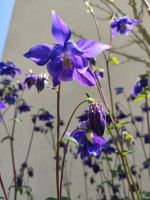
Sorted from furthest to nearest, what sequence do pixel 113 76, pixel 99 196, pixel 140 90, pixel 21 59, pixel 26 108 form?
pixel 21 59 → pixel 113 76 → pixel 99 196 → pixel 26 108 → pixel 140 90

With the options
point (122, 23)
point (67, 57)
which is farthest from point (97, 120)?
point (122, 23)

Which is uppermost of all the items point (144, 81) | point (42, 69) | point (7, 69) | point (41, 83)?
point (42, 69)

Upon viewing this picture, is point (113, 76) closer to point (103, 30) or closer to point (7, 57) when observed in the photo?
point (103, 30)

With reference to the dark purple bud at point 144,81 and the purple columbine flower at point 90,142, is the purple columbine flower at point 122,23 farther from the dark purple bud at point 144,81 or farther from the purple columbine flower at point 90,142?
the purple columbine flower at point 90,142

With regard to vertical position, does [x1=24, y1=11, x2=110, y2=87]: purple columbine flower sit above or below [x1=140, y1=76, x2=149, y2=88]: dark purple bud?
below

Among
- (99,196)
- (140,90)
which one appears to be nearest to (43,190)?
(99,196)

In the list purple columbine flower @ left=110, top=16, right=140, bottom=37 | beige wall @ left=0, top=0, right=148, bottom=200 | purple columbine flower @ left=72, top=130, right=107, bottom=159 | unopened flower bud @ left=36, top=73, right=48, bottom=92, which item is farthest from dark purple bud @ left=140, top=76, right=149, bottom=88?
beige wall @ left=0, top=0, right=148, bottom=200

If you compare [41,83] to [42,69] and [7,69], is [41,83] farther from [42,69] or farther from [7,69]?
[42,69]

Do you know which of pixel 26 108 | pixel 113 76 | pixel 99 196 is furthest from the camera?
pixel 113 76

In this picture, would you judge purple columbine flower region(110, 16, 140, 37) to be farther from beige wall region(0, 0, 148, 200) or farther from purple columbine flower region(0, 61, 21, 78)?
beige wall region(0, 0, 148, 200)
